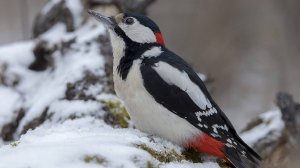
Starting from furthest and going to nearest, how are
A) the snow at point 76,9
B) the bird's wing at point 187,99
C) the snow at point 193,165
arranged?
the snow at point 76,9, the bird's wing at point 187,99, the snow at point 193,165

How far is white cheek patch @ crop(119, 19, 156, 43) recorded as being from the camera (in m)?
3.25

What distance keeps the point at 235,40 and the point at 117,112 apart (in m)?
5.56

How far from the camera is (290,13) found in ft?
29.6

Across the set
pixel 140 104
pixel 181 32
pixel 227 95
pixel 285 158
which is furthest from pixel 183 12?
pixel 140 104

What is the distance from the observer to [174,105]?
9.67 ft

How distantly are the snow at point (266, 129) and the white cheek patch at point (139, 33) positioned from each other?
1.40 meters

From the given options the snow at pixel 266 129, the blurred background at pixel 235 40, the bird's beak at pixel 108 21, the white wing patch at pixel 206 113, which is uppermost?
the blurred background at pixel 235 40

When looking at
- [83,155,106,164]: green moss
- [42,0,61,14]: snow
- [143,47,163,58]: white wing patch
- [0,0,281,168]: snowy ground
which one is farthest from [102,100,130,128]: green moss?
[83,155,106,164]: green moss

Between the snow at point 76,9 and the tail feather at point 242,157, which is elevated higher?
the snow at point 76,9

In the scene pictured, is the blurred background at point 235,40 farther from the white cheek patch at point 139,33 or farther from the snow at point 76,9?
the white cheek patch at point 139,33

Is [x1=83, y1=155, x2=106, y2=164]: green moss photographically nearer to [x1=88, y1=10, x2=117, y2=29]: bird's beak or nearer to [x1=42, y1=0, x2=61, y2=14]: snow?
[x1=88, y1=10, x2=117, y2=29]: bird's beak

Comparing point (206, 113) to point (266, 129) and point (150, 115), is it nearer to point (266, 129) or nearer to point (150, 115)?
point (150, 115)

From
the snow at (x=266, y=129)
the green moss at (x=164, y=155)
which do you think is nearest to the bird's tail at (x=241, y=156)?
the green moss at (x=164, y=155)

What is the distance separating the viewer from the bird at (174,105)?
2896mm
